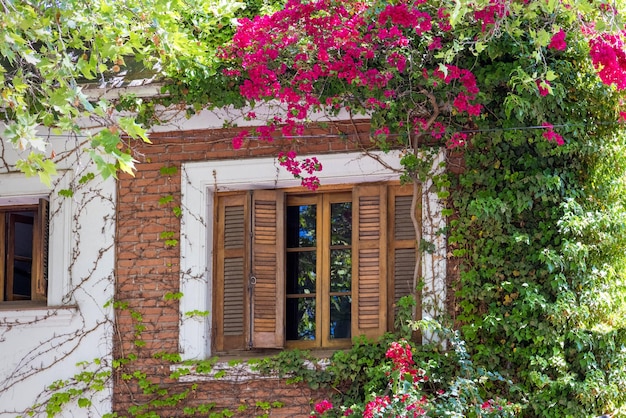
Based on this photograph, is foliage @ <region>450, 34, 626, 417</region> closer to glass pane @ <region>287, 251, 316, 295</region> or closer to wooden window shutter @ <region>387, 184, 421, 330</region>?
wooden window shutter @ <region>387, 184, 421, 330</region>

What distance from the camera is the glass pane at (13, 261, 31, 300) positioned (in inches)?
497

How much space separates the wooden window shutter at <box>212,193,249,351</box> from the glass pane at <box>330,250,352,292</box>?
831 millimetres

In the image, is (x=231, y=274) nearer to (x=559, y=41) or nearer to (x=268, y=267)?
(x=268, y=267)

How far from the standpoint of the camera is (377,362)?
11.1 m

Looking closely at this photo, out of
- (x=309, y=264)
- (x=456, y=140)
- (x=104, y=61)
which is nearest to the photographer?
(x=104, y=61)

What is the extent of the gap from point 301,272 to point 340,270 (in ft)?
1.36

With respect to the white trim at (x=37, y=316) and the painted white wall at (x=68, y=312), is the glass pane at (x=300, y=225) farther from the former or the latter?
the white trim at (x=37, y=316)

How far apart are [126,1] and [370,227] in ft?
10.1

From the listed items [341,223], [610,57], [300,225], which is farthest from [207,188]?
[610,57]

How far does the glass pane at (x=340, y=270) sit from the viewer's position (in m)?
11.6

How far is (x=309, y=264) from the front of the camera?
1182 cm

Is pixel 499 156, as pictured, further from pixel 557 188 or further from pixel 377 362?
pixel 377 362

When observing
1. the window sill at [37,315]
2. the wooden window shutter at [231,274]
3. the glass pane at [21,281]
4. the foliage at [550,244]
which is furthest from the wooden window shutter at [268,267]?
the glass pane at [21,281]

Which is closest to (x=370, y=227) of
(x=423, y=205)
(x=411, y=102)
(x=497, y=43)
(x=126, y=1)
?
(x=423, y=205)
